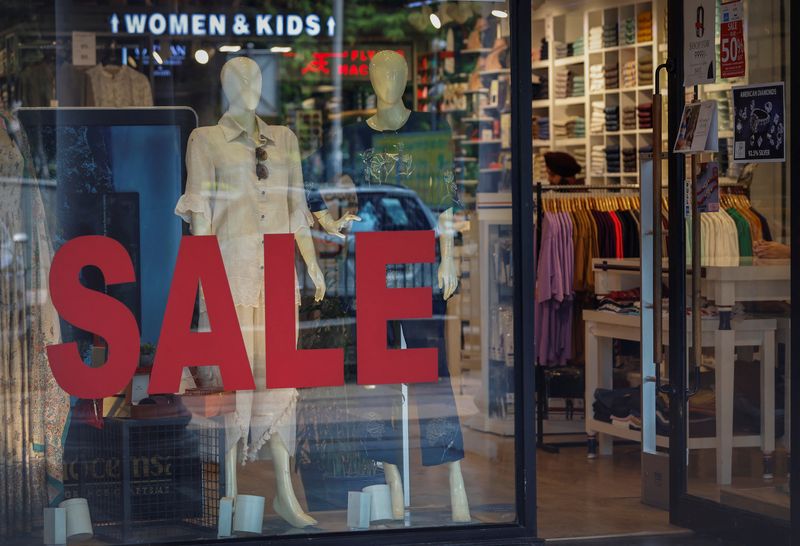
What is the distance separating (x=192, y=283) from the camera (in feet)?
13.6

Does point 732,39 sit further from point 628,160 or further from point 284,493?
point 628,160

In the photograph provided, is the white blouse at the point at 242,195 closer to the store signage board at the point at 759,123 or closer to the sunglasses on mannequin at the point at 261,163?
the sunglasses on mannequin at the point at 261,163

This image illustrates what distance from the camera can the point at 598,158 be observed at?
33.6ft

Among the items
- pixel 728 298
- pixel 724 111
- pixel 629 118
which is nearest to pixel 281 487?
pixel 728 298

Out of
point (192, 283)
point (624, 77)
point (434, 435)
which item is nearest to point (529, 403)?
point (434, 435)

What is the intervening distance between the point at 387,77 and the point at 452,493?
5.05ft

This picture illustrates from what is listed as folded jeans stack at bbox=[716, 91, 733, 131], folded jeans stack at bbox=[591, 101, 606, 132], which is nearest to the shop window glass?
folded jeans stack at bbox=[716, 91, 733, 131]

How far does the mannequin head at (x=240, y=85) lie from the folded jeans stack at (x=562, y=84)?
258 inches

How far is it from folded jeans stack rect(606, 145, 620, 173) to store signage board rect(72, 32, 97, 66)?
626 centimetres

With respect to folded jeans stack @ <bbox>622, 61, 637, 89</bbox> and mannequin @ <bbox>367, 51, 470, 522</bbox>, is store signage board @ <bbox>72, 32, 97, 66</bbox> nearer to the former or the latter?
mannequin @ <bbox>367, 51, 470, 522</bbox>

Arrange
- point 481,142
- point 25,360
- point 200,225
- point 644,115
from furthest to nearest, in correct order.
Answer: point 644,115 < point 481,142 < point 200,225 < point 25,360

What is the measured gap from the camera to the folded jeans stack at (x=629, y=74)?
9906mm

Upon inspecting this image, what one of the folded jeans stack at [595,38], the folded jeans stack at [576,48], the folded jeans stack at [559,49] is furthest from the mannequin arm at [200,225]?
the folded jeans stack at [559,49]

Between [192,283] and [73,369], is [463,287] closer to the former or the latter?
[192,283]
